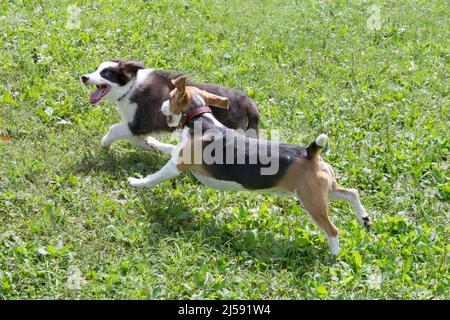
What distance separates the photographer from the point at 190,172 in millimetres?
6922

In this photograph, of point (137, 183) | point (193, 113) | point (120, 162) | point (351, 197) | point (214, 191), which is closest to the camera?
point (351, 197)

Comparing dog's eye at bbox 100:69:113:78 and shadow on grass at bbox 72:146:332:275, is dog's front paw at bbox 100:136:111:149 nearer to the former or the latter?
shadow on grass at bbox 72:146:332:275

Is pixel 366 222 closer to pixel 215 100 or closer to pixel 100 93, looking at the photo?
pixel 215 100

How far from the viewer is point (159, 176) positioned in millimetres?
6348

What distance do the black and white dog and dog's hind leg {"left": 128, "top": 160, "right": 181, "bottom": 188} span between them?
0.74 metres

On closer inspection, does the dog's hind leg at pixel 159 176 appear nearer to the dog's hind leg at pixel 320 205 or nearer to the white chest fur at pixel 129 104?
the white chest fur at pixel 129 104

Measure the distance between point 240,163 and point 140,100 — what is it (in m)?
1.66

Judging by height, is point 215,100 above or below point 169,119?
above

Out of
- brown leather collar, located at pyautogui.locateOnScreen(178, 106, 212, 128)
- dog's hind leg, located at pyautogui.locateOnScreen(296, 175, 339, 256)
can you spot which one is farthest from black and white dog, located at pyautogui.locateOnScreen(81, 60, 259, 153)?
dog's hind leg, located at pyautogui.locateOnScreen(296, 175, 339, 256)

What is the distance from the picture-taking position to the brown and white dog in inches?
227

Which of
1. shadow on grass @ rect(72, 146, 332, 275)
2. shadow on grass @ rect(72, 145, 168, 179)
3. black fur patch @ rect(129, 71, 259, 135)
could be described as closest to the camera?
shadow on grass @ rect(72, 146, 332, 275)

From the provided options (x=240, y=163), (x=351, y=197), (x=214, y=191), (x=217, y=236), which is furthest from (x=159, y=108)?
(x=351, y=197)
